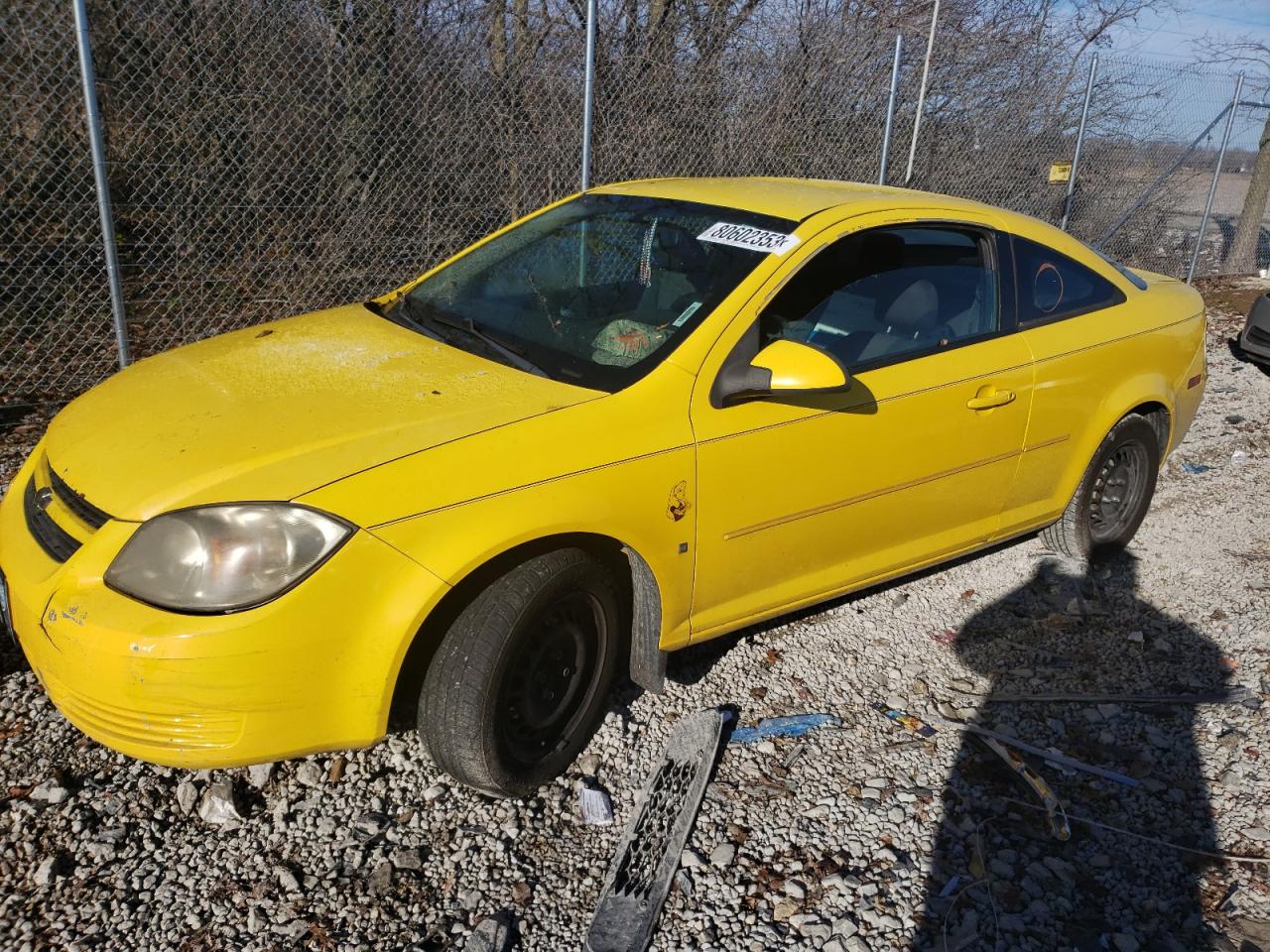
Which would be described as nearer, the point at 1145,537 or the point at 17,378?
the point at 1145,537

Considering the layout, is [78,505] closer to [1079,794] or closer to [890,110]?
[1079,794]

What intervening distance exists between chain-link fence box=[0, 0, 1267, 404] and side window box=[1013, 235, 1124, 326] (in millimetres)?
3821

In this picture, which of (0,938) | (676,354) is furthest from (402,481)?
(0,938)

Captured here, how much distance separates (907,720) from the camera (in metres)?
3.45

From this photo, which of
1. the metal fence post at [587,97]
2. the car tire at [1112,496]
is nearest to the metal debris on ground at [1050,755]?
the car tire at [1112,496]

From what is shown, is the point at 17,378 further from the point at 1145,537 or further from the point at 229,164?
the point at 1145,537

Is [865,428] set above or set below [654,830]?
above

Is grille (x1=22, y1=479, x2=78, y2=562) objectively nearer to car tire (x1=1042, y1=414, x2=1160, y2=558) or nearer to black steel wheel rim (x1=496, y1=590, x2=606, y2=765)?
black steel wheel rim (x1=496, y1=590, x2=606, y2=765)

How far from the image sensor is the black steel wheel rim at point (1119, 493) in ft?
15.1

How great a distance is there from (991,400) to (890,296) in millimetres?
545

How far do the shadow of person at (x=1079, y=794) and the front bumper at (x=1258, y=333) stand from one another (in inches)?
211

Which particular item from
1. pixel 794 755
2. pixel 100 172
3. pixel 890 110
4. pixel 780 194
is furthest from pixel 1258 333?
pixel 100 172

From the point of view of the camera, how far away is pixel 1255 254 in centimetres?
1318

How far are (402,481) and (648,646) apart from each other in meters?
1.02
